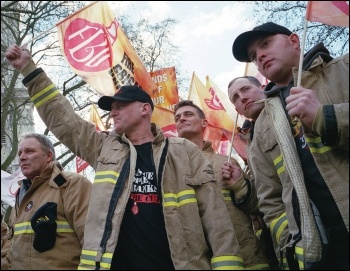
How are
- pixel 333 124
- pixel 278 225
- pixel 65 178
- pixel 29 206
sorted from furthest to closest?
pixel 65 178 < pixel 29 206 < pixel 278 225 < pixel 333 124

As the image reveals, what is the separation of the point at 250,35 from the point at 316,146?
0.98 metres

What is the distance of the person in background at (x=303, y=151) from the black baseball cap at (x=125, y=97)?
37.9 inches

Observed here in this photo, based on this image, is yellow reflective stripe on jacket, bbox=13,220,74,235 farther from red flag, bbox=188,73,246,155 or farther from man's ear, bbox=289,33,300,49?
red flag, bbox=188,73,246,155

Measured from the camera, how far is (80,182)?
12.4 feet

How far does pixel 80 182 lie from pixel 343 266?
2.27 m

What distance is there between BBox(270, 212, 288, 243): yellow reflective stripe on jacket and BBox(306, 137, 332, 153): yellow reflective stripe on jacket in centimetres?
57

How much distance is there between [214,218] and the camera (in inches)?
Result: 117

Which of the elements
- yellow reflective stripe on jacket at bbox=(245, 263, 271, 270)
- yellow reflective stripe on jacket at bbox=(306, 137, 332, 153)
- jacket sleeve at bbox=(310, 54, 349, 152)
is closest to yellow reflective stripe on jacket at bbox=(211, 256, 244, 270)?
yellow reflective stripe on jacket at bbox=(245, 263, 271, 270)

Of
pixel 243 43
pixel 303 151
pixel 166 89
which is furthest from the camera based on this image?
pixel 166 89

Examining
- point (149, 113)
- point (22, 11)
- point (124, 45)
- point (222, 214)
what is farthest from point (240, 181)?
point (22, 11)

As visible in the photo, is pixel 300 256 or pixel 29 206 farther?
pixel 29 206

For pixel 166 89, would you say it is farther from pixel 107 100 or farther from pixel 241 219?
pixel 241 219

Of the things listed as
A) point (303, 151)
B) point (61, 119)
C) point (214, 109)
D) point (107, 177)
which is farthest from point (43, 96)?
point (214, 109)

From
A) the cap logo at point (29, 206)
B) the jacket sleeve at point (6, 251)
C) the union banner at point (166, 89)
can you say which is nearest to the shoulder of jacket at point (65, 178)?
the cap logo at point (29, 206)
